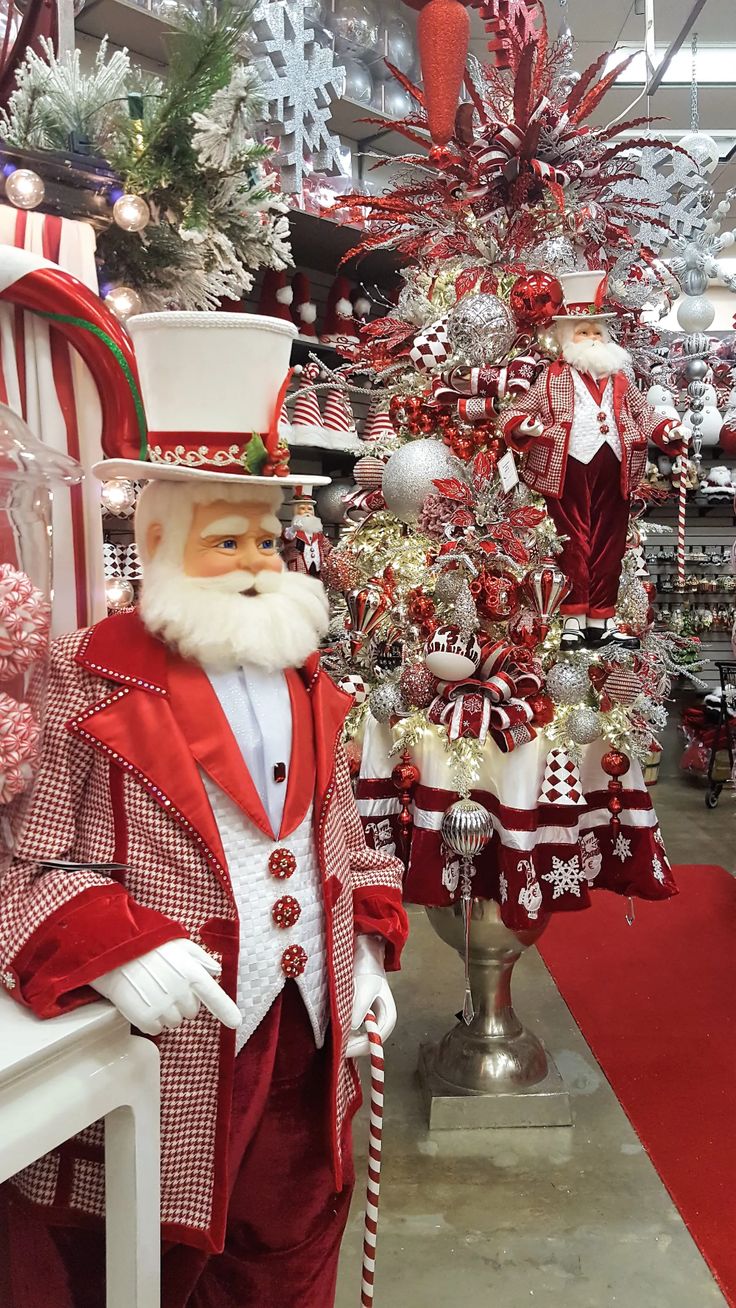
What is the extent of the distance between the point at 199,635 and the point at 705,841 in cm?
412

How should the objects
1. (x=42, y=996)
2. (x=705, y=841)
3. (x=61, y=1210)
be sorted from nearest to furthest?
(x=42, y=996) < (x=61, y=1210) < (x=705, y=841)

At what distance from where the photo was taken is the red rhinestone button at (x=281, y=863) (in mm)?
1155

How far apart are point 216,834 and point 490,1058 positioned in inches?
62.5

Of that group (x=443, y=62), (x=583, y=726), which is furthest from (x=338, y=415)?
(x=583, y=726)

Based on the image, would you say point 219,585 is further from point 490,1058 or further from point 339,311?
point 339,311

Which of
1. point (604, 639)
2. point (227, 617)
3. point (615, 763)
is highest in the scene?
point (227, 617)

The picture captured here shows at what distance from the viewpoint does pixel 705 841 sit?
470 centimetres

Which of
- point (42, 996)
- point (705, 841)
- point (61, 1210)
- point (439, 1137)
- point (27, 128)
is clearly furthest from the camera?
point (705, 841)

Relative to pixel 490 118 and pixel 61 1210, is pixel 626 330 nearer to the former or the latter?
pixel 490 118

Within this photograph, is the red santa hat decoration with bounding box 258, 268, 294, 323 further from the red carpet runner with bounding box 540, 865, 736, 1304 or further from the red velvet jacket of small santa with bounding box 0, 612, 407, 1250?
the red velvet jacket of small santa with bounding box 0, 612, 407, 1250

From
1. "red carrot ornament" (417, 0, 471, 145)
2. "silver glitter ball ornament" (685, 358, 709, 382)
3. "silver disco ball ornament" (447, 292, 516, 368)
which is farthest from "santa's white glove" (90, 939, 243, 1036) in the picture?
"silver glitter ball ornament" (685, 358, 709, 382)

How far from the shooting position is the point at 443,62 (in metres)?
2.29

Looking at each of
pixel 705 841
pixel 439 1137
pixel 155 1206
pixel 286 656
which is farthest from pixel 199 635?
pixel 705 841

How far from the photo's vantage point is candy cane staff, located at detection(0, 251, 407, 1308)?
3.59ft
